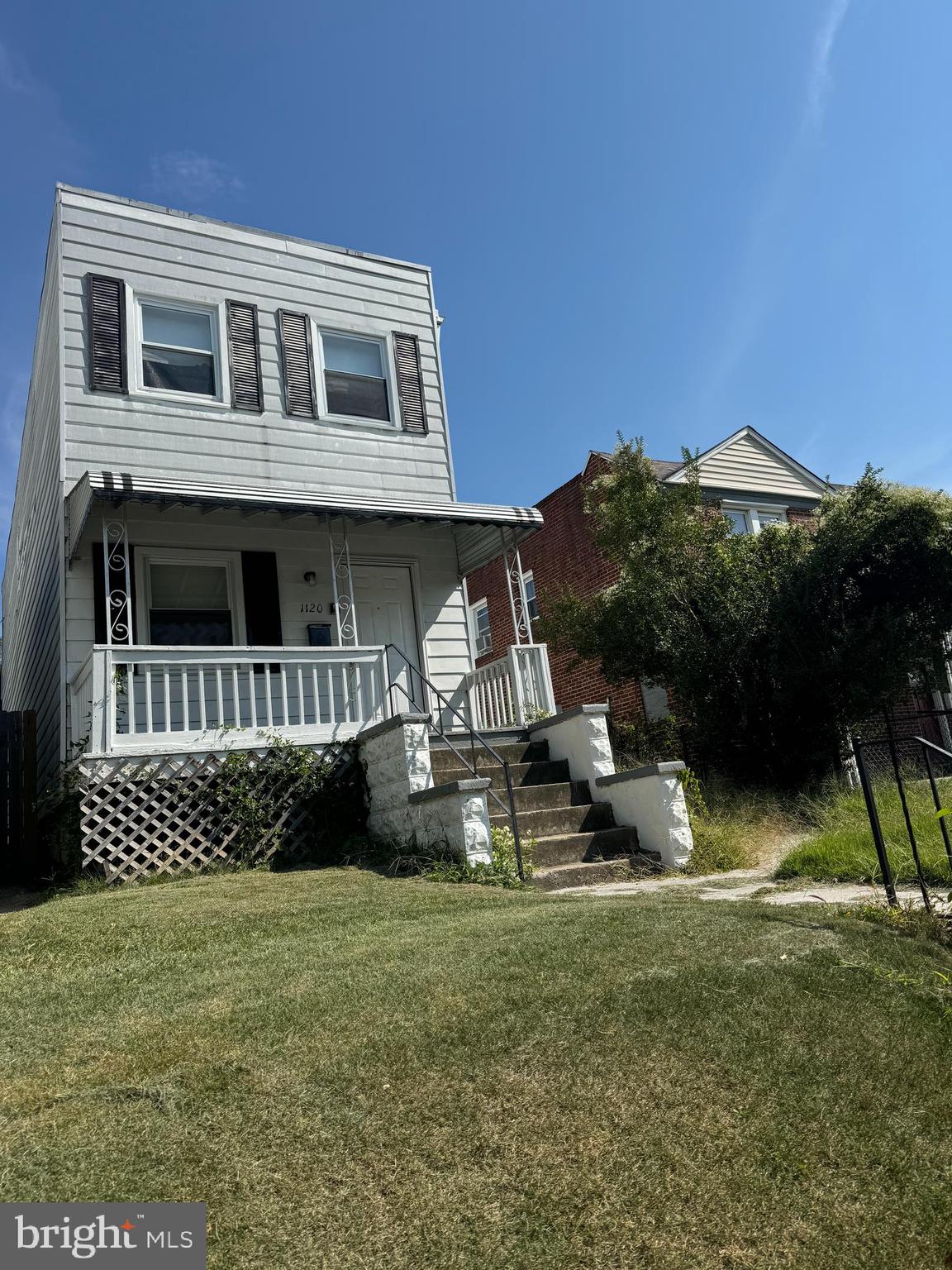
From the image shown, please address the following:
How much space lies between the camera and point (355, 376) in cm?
1188

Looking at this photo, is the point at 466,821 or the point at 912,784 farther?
the point at 912,784

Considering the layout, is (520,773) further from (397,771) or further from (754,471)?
(754,471)

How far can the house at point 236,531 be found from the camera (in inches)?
320

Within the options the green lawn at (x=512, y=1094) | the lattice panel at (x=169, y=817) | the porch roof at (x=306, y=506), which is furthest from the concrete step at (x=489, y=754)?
the green lawn at (x=512, y=1094)

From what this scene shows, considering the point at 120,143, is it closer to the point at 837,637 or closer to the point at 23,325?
the point at 23,325

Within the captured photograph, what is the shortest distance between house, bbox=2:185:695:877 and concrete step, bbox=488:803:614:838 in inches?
4.3

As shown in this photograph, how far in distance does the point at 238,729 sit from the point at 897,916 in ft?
19.5

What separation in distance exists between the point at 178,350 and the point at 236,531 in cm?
248

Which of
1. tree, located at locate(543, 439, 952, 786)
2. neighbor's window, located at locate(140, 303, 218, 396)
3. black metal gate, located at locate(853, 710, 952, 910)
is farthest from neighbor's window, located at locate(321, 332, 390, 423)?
black metal gate, located at locate(853, 710, 952, 910)

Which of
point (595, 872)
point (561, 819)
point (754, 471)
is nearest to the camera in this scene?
point (595, 872)

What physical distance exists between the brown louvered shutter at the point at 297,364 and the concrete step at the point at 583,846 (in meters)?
6.21

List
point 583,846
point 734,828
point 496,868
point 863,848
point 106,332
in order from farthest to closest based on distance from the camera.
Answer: point 106,332 < point 734,828 < point 583,846 < point 496,868 < point 863,848

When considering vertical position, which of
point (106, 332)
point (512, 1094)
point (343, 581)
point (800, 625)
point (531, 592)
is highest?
point (106, 332)

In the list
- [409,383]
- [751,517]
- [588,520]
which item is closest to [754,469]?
[751,517]
